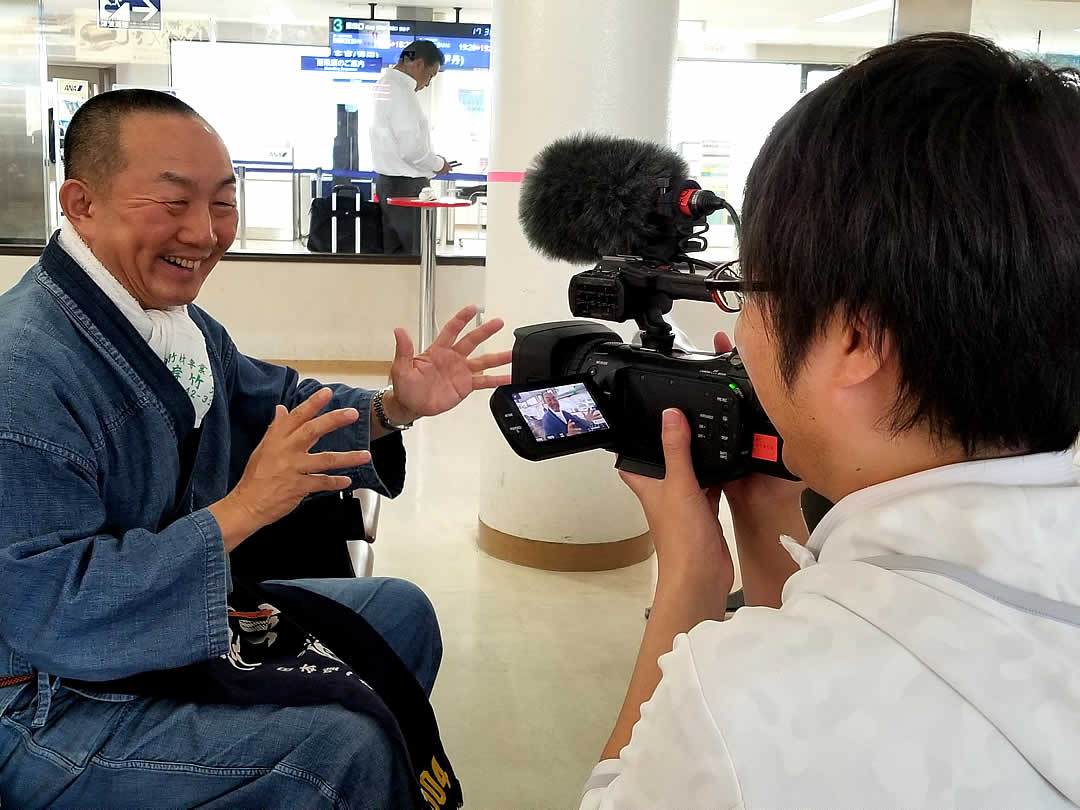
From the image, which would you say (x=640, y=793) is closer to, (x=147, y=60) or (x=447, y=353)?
(x=447, y=353)

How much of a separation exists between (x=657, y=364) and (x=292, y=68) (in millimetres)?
6507

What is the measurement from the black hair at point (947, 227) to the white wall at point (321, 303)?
203 inches

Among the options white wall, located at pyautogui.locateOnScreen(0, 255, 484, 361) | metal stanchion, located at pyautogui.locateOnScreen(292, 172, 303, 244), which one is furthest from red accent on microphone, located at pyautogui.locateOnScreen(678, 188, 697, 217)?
metal stanchion, located at pyautogui.locateOnScreen(292, 172, 303, 244)

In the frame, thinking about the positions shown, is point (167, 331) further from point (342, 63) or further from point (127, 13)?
point (342, 63)

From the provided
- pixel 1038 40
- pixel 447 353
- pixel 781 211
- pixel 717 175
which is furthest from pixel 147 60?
pixel 781 211

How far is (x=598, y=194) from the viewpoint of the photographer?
4.42ft

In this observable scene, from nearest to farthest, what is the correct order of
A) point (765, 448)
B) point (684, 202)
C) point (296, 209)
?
point (765, 448) < point (684, 202) < point (296, 209)

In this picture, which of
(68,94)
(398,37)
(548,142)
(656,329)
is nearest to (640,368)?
(656,329)

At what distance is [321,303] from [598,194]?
4688mm

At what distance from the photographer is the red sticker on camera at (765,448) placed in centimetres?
107

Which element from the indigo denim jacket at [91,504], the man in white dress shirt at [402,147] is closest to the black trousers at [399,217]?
the man in white dress shirt at [402,147]

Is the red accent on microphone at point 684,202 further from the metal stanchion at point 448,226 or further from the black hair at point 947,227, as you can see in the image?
the metal stanchion at point 448,226

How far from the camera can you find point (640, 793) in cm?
67

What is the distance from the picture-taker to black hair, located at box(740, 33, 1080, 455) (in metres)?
0.62
